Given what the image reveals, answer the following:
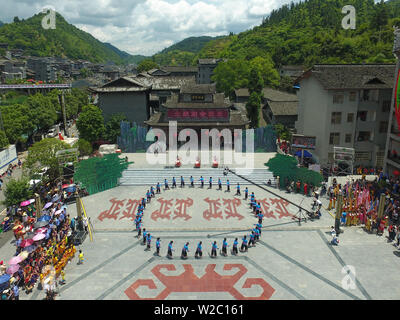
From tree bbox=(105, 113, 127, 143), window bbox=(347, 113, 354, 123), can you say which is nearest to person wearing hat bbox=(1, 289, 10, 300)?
tree bbox=(105, 113, 127, 143)

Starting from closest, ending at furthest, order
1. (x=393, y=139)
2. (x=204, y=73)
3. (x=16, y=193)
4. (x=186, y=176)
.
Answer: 1. (x=16, y=193)
2. (x=393, y=139)
3. (x=186, y=176)
4. (x=204, y=73)

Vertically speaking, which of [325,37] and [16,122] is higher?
[325,37]

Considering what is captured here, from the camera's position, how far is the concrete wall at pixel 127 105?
53094 mm

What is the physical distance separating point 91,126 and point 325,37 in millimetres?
70339

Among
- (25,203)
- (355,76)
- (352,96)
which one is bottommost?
(25,203)

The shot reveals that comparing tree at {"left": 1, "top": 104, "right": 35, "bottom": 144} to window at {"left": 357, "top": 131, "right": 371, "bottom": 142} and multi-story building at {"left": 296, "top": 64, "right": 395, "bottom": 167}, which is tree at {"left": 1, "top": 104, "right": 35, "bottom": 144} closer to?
multi-story building at {"left": 296, "top": 64, "right": 395, "bottom": 167}

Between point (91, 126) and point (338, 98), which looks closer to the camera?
point (338, 98)

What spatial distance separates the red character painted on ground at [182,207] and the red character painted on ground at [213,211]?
1.59m

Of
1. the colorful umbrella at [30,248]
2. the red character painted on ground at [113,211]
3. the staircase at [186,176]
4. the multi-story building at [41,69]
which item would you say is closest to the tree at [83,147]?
the staircase at [186,176]

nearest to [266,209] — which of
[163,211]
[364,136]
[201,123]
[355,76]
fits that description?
[163,211]

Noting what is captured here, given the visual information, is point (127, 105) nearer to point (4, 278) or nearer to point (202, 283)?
point (4, 278)

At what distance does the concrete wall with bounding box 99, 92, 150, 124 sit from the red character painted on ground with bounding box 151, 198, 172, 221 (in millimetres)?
27855

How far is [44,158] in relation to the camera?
32.5 metres
